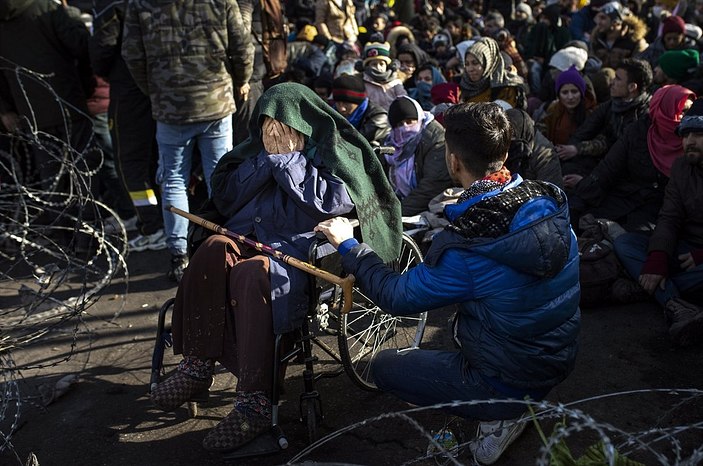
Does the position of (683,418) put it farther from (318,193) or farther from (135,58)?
(135,58)

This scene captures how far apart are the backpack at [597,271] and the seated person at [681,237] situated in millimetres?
159

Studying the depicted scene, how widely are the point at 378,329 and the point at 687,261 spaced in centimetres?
175

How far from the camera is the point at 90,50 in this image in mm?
5238

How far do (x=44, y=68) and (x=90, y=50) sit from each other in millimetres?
548

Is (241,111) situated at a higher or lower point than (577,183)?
higher

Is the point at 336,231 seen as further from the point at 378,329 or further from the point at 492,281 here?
the point at 378,329

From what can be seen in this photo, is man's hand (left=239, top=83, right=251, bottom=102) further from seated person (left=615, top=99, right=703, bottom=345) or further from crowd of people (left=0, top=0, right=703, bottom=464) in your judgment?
seated person (left=615, top=99, right=703, bottom=345)

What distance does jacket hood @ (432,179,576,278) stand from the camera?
7.66 ft

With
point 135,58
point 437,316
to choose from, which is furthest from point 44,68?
point 437,316

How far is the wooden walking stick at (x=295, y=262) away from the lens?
264 cm

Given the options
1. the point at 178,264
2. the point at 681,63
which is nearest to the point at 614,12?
the point at 681,63

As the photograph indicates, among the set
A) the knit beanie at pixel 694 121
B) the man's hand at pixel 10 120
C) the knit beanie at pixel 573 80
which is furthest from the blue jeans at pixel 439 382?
the man's hand at pixel 10 120

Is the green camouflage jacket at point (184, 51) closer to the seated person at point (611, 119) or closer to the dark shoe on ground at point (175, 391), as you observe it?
the dark shoe on ground at point (175, 391)

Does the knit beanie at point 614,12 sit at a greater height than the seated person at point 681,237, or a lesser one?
greater
